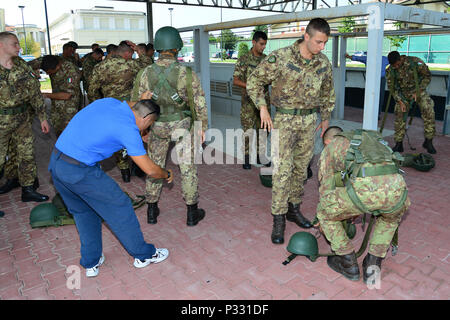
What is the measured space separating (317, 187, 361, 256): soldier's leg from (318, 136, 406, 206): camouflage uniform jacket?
75mm

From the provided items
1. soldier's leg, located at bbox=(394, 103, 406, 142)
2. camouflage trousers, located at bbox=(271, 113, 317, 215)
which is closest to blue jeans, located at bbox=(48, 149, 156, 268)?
A: camouflage trousers, located at bbox=(271, 113, 317, 215)

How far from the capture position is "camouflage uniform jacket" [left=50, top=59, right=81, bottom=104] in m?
5.86

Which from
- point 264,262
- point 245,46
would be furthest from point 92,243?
point 245,46

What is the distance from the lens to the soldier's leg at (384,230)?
2.74 metres

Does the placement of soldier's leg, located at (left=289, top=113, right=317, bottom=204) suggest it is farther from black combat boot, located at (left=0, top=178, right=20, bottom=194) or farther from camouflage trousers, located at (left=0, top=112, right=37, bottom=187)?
black combat boot, located at (left=0, top=178, right=20, bottom=194)

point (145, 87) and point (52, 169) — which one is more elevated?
point (145, 87)

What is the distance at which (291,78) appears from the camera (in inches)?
136

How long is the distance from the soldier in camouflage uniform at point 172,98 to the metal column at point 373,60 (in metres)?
1.64

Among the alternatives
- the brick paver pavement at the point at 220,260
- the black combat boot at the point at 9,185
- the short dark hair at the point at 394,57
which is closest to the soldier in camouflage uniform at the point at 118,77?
the brick paver pavement at the point at 220,260

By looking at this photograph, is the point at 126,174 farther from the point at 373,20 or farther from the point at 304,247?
the point at 373,20

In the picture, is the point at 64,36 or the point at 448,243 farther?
the point at 64,36
